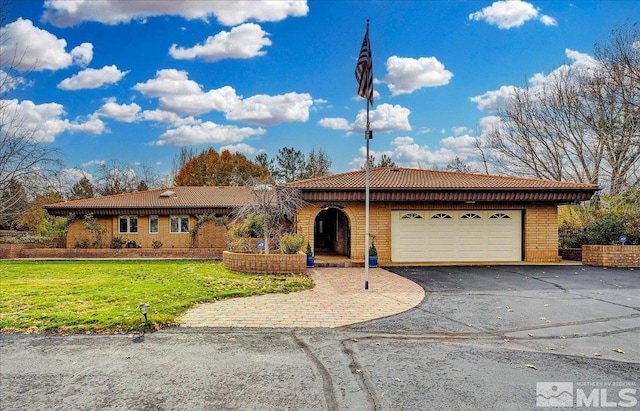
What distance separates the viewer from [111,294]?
8.88 metres

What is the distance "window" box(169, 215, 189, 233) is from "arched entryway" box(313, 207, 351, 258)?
26.0 feet

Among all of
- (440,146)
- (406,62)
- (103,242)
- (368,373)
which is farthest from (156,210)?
(368,373)

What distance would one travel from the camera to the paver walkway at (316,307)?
22.3 ft

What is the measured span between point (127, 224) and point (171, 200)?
2.87m

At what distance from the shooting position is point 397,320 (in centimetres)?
697

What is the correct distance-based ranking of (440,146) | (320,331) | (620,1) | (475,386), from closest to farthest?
1. (475,386)
2. (320,331)
3. (620,1)
4. (440,146)

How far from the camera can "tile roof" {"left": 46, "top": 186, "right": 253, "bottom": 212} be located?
22.5 meters

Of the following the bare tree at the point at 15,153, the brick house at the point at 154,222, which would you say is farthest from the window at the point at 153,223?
the bare tree at the point at 15,153

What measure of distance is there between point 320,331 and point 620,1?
72.3 ft

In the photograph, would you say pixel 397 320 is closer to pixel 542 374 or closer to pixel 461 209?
pixel 542 374

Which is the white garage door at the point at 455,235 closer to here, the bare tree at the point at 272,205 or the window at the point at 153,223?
the bare tree at the point at 272,205

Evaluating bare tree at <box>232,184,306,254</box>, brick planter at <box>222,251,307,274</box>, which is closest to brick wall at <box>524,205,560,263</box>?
bare tree at <box>232,184,306,254</box>

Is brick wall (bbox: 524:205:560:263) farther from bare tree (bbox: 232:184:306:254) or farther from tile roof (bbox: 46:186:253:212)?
tile roof (bbox: 46:186:253:212)

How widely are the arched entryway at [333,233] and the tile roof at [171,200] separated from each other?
4647 mm
